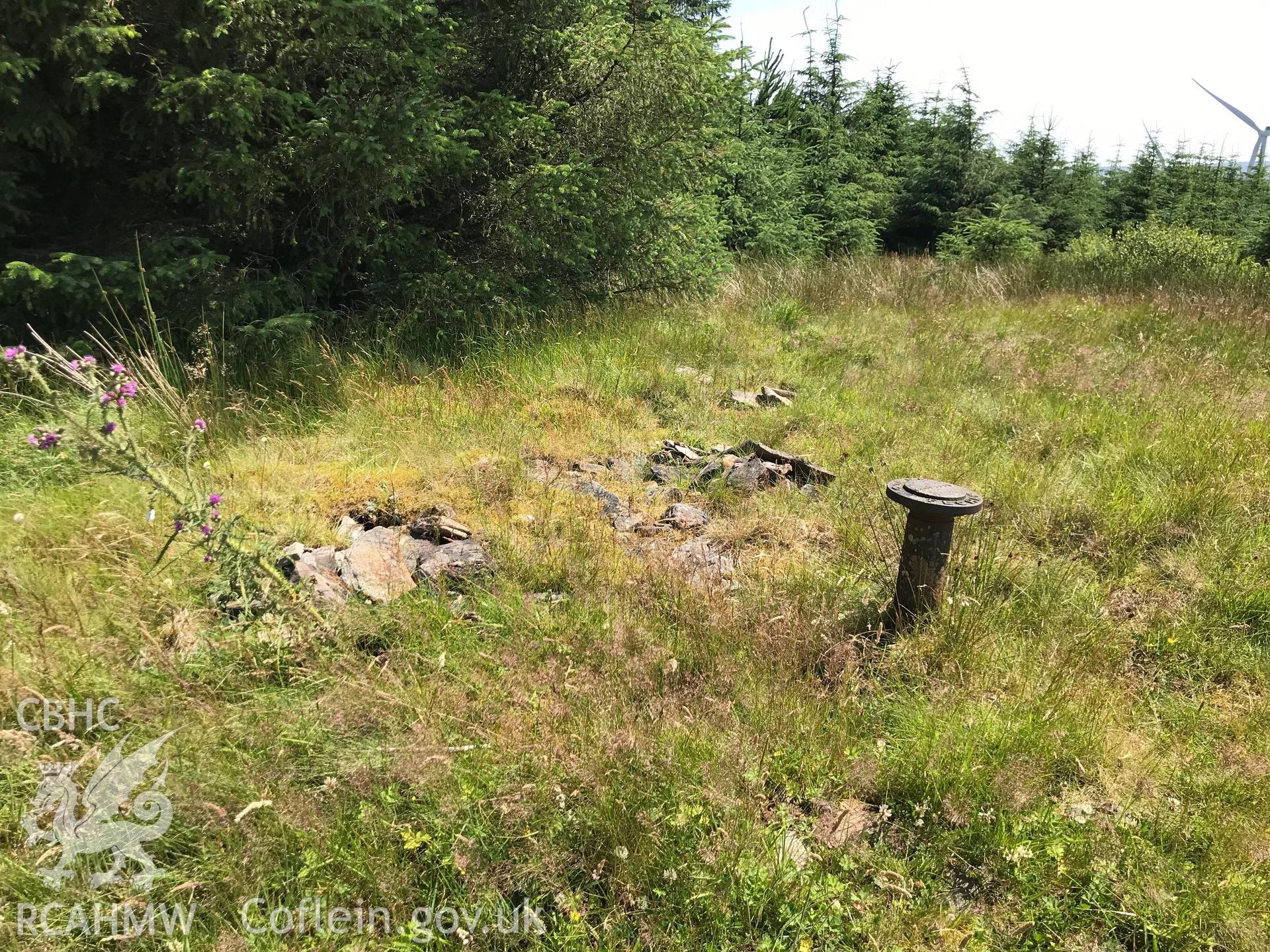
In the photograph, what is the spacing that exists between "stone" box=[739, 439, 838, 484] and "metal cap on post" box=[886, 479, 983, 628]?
4.87 ft

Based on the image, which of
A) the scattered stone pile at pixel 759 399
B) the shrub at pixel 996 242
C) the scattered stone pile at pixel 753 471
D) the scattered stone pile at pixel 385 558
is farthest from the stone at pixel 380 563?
the shrub at pixel 996 242

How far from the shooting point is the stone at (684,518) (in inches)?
158

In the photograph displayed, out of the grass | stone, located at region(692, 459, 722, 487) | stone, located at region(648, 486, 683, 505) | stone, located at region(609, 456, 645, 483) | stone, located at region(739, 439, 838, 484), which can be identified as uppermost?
stone, located at region(739, 439, 838, 484)

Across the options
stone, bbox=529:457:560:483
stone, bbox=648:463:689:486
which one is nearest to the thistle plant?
stone, bbox=529:457:560:483

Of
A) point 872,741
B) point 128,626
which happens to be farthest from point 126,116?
point 872,741

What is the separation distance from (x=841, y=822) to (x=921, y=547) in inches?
48.0

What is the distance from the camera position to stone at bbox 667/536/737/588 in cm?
325

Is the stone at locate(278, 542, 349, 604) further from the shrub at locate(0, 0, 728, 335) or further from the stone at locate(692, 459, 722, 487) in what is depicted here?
the shrub at locate(0, 0, 728, 335)

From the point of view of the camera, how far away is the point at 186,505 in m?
2.65

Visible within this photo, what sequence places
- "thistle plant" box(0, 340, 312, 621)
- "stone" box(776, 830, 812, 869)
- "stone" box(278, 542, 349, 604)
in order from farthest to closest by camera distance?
"stone" box(278, 542, 349, 604)
"thistle plant" box(0, 340, 312, 621)
"stone" box(776, 830, 812, 869)

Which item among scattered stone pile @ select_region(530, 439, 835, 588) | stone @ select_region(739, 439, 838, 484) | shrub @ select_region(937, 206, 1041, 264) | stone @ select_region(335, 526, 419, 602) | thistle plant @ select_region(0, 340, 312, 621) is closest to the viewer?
thistle plant @ select_region(0, 340, 312, 621)

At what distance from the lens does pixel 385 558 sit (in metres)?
3.39

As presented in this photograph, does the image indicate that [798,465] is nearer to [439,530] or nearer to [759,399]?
[759,399]

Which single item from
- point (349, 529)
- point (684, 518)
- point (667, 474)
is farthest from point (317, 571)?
point (667, 474)
